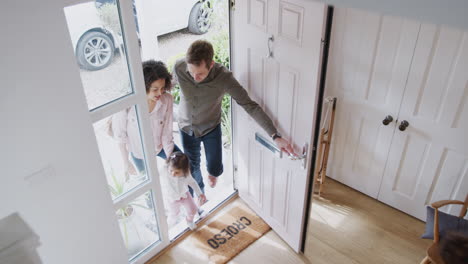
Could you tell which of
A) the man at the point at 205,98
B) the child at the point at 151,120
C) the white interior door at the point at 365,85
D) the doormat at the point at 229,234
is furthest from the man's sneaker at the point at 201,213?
the white interior door at the point at 365,85

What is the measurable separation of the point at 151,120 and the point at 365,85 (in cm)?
159

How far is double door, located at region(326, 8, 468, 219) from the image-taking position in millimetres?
2555

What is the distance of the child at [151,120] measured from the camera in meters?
2.30

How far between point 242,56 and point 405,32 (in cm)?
107

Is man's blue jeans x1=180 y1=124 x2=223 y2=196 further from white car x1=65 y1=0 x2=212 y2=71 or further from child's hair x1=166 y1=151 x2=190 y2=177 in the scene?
white car x1=65 y1=0 x2=212 y2=71

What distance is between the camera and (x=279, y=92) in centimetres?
244

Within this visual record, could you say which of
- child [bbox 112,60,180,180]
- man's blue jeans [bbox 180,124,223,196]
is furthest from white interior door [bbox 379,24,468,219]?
child [bbox 112,60,180,180]

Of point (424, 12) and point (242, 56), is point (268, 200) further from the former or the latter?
point (424, 12)

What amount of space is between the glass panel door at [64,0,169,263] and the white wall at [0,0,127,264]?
0.09m

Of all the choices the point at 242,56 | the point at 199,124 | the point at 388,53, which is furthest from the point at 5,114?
the point at 388,53

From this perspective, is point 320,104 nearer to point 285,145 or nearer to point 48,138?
point 285,145

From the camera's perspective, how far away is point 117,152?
235cm

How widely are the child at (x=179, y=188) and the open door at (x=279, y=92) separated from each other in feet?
1.59

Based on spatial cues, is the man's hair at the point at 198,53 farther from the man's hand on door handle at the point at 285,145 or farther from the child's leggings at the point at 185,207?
the child's leggings at the point at 185,207
